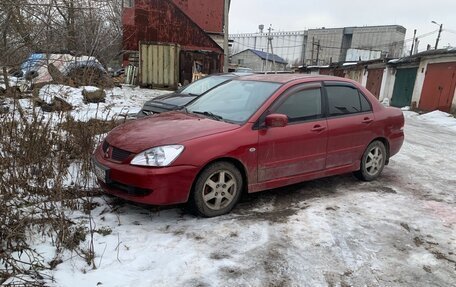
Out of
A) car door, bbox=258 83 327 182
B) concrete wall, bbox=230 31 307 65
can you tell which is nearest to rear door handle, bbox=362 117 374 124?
car door, bbox=258 83 327 182

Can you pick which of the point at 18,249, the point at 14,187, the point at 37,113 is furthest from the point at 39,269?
the point at 37,113

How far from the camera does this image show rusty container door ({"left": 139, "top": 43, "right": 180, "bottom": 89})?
18594mm

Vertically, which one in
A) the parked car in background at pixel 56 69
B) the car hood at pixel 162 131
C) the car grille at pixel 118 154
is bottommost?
the car grille at pixel 118 154

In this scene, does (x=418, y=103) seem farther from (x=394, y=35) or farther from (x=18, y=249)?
(x=394, y=35)

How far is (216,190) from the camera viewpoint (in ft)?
13.8

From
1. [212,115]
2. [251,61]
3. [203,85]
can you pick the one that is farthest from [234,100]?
[251,61]

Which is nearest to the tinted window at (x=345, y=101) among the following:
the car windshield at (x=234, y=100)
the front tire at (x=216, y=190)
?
the car windshield at (x=234, y=100)

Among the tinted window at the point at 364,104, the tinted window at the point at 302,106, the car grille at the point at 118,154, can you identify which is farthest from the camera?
the tinted window at the point at 364,104

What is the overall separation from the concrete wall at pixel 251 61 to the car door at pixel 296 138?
6534 cm

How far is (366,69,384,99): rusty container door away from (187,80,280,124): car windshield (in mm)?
22537

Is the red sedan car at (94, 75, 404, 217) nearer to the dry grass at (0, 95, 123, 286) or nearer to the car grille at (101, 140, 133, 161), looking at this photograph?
the car grille at (101, 140, 133, 161)

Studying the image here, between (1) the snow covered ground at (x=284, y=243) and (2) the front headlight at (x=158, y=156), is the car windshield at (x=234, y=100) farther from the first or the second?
(1) the snow covered ground at (x=284, y=243)

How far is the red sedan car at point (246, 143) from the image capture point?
3926 mm

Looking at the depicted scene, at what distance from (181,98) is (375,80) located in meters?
21.8
